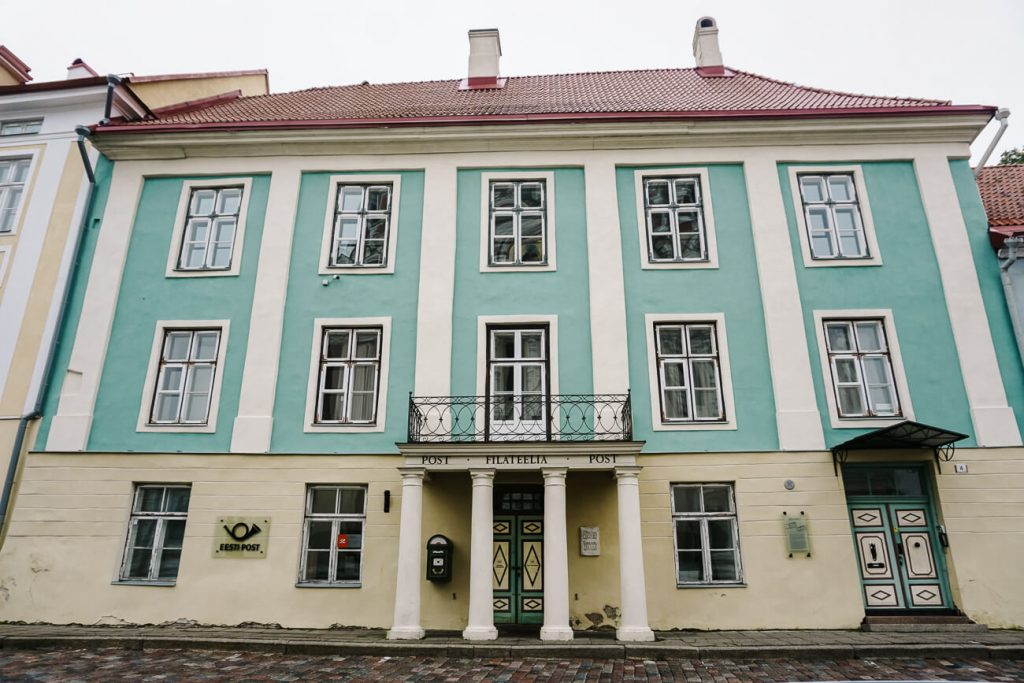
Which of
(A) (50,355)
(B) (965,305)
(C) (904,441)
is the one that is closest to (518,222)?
(C) (904,441)

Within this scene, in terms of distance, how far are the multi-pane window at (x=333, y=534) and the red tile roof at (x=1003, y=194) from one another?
12810 mm

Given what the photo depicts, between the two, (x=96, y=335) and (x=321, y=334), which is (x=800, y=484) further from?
(x=96, y=335)

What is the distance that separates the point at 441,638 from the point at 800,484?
6.29 m

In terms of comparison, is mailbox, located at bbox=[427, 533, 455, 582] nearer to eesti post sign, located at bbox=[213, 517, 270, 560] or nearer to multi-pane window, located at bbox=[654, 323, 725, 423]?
eesti post sign, located at bbox=[213, 517, 270, 560]

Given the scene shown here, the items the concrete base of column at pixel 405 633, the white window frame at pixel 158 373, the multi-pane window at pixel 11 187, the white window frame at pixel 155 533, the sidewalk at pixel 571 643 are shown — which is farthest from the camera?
the multi-pane window at pixel 11 187

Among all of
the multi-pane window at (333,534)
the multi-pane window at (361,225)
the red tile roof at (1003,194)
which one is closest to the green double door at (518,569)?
the multi-pane window at (333,534)

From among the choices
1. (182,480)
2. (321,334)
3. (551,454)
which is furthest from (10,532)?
(551,454)

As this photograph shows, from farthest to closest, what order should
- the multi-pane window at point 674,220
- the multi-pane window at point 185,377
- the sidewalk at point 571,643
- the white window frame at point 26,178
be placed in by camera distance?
the white window frame at point 26,178, the multi-pane window at point 674,220, the multi-pane window at point 185,377, the sidewalk at point 571,643

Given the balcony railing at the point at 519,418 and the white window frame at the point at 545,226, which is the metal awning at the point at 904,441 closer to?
the balcony railing at the point at 519,418

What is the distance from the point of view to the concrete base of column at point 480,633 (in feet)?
29.3

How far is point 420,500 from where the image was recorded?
9.78 m

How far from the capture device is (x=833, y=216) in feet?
39.9

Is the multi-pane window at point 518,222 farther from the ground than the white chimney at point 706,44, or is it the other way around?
the white chimney at point 706,44

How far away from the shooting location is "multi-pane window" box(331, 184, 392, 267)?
12.3 meters
